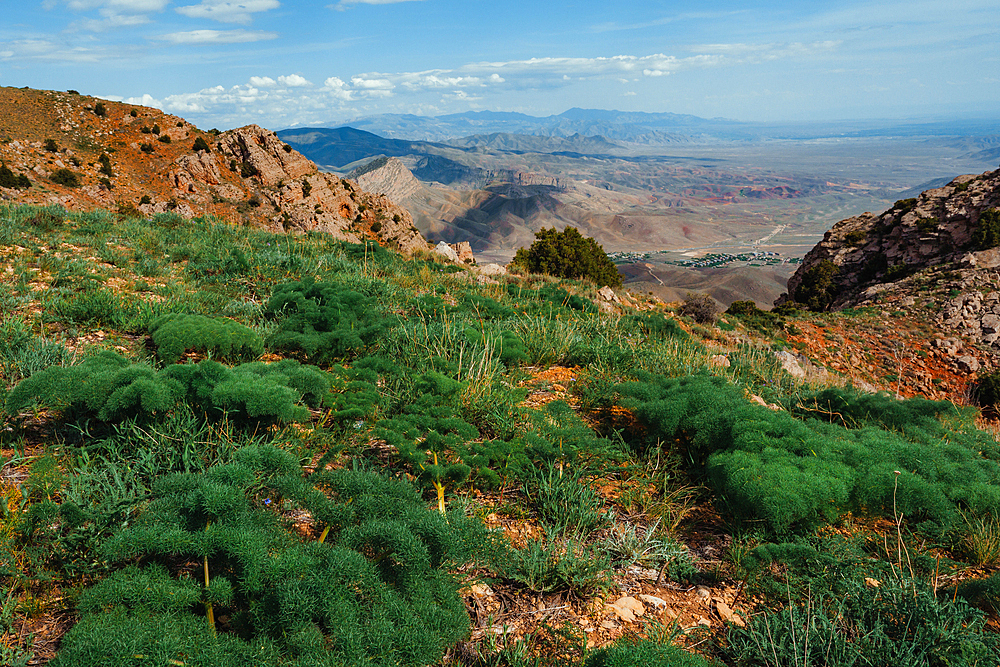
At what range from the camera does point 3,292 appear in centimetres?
498

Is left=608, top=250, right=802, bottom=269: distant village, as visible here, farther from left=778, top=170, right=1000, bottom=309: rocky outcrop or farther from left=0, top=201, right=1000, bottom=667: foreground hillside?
left=0, top=201, right=1000, bottom=667: foreground hillside

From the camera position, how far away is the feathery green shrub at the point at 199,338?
3.87 meters

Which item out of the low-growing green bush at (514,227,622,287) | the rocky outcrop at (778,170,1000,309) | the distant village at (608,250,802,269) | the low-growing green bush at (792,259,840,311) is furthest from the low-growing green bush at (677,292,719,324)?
the distant village at (608,250,802,269)

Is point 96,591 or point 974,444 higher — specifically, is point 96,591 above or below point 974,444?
above

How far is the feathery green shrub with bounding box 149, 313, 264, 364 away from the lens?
152 inches

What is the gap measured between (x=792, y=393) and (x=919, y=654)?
363cm

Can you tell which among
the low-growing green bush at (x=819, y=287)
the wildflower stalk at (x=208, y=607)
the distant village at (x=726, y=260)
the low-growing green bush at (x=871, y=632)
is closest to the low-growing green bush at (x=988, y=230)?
the low-growing green bush at (x=819, y=287)

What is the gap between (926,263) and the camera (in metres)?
19.7

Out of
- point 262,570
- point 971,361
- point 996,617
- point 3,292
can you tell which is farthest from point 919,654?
point 971,361

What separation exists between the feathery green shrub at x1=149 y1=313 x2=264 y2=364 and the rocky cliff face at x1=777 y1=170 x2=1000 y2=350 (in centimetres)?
1713

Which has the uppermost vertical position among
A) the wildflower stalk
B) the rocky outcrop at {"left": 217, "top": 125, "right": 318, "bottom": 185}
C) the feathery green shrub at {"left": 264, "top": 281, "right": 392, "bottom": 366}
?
the rocky outcrop at {"left": 217, "top": 125, "right": 318, "bottom": 185}

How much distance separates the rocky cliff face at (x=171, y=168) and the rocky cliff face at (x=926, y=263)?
22.1 meters

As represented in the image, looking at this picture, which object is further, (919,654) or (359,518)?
(359,518)

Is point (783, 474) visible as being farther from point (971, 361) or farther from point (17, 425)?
point (971, 361)
